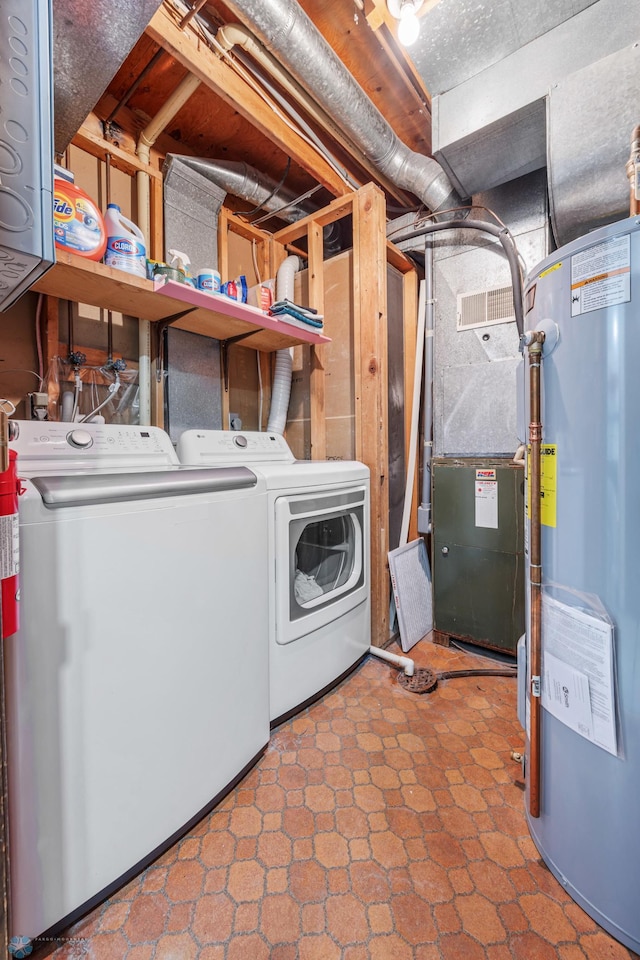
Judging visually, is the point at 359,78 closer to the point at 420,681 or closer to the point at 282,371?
the point at 282,371

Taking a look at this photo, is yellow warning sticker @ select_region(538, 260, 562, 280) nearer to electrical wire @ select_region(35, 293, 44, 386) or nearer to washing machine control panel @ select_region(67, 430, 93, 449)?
washing machine control panel @ select_region(67, 430, 93, 449)

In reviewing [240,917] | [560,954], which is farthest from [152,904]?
[560,954]

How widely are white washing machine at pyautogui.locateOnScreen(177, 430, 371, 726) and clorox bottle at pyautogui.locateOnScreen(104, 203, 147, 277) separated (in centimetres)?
65

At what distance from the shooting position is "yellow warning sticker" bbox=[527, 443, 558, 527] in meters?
1.00

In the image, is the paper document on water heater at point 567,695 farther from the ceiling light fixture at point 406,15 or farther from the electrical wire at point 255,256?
the electrical wire at point 255,256

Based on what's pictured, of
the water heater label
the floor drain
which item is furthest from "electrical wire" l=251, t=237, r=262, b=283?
the floor drain

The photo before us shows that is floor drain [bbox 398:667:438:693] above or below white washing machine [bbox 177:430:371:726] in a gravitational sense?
below

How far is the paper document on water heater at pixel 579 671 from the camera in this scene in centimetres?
88

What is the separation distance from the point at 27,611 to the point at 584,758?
4.22ft

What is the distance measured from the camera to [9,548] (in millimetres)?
682

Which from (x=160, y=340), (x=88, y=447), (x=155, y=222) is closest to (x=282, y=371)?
(x=160, y=340)

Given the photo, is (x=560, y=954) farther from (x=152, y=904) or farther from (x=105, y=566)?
(x=105, y=566)

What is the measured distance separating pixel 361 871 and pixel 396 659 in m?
0.98

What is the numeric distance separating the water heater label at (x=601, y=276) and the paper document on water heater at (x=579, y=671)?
2.30ft
